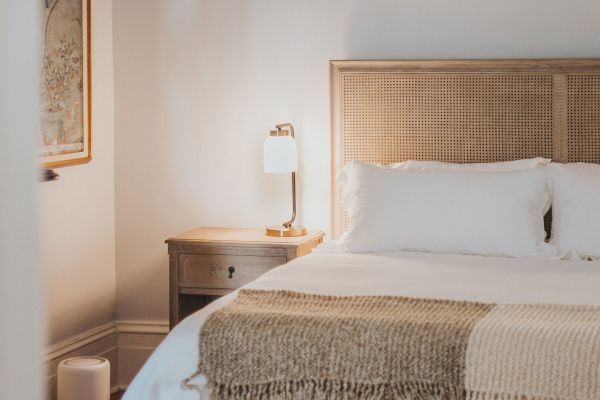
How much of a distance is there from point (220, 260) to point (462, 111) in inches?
47.1

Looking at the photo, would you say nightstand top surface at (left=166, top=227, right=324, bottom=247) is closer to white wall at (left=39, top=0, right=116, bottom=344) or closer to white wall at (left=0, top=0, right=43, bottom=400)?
white wall at (left=39, top=0, right=116, bottom=344)

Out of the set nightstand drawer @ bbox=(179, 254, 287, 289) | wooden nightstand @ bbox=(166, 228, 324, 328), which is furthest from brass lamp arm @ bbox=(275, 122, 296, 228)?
nightstand drawer @ bbox=(179, 254, 287, 289)

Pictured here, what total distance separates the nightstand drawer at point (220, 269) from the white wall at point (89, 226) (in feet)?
1.67

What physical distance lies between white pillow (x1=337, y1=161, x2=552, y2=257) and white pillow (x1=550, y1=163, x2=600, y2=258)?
0.06m

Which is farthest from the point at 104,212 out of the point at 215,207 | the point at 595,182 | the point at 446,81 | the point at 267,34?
the point at 595,182

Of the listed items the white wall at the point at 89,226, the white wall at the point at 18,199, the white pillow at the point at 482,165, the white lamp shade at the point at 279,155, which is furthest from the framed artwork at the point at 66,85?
the white wall at the point at 18,199

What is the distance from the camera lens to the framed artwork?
10.4ft

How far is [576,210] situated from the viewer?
9.80ft

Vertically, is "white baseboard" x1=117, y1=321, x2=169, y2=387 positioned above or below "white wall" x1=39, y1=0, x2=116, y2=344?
below

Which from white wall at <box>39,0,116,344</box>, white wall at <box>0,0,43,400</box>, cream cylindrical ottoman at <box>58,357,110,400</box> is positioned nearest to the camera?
white wall at <box>0,0,43,400</box>

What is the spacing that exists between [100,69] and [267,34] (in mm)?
773

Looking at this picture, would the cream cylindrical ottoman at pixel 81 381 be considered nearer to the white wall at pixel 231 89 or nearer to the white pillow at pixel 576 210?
the white wall at pixel 231 89

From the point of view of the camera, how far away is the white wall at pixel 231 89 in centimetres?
356

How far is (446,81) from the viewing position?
3.49m
